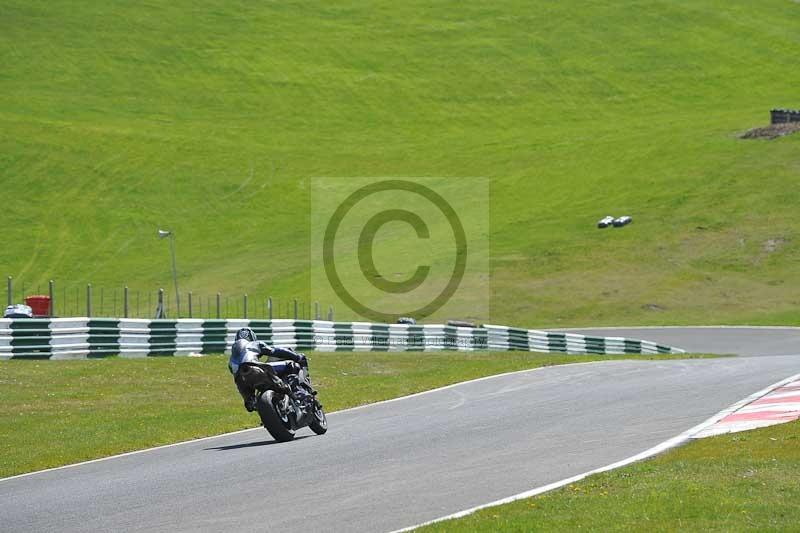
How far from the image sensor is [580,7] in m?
116

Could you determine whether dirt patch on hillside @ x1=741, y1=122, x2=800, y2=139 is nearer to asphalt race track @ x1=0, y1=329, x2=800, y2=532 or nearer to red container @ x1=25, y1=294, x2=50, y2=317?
red container @ x1=25, y1=294, x2=50, y2=317

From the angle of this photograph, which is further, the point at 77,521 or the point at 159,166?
the point at 159,166

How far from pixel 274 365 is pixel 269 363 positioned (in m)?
0.07

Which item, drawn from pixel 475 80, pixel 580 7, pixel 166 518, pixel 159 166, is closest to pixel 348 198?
pixel 159 166

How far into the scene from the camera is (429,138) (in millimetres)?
92188

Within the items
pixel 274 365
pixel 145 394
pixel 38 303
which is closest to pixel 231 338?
pixel 145 394

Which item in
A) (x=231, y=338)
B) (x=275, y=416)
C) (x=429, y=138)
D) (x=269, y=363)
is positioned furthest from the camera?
(x=429, y=138)

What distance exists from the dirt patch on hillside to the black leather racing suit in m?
66.3

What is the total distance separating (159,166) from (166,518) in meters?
74.8

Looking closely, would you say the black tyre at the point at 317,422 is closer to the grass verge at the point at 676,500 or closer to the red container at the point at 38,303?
the grass verge at the point at 676,500

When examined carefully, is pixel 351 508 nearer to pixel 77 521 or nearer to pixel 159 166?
pixel 77 521

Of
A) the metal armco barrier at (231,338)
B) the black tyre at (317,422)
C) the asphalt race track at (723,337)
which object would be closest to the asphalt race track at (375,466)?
the black tyre at (317,422)

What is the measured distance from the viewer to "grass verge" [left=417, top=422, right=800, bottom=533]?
9.10m

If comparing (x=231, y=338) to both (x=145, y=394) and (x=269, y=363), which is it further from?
(x=269, y=363)
